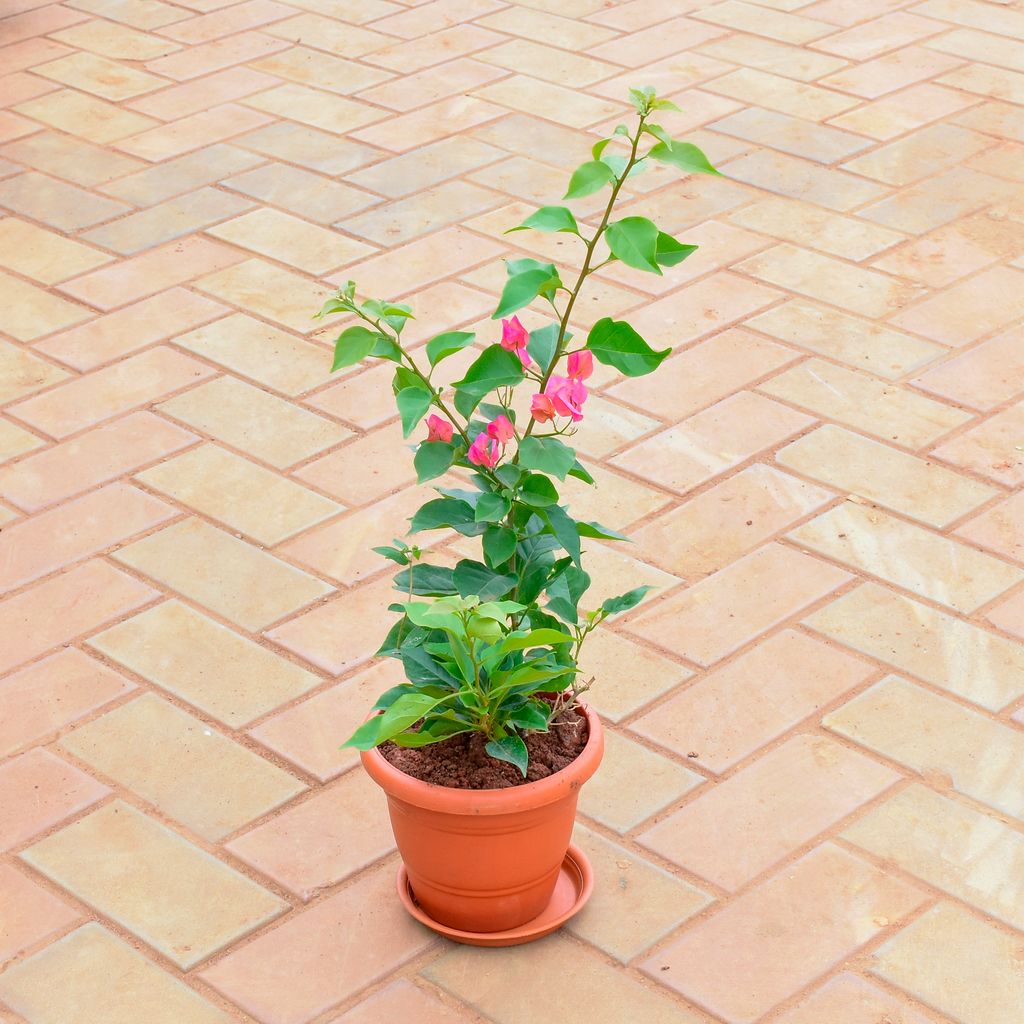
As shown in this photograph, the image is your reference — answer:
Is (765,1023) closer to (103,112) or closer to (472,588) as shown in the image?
(472,588)

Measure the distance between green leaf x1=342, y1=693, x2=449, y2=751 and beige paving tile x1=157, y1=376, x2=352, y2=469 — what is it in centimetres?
144

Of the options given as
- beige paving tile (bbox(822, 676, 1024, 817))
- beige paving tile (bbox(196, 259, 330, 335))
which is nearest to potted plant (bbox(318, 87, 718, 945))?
beige paving tile (bbox(822, 676, 1024, 817))

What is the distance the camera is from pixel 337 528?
3.26m

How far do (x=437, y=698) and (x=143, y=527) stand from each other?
1.32m

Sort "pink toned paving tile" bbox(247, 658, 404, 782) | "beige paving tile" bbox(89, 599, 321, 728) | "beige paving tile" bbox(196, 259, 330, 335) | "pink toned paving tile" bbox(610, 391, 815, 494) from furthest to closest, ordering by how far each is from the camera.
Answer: "beige paving tile" bbox(196, 259, 330, 335), "pink toned paving tile" bbox(610, 391, 815, 494), "beige paving tile" bbox(89, 599, 321, 728), "pink toned paving tile" bbox(247, 658, 404, 782)

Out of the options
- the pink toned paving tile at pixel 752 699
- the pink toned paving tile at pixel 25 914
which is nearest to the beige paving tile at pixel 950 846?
the pink toned paving tile at pixel 752 699

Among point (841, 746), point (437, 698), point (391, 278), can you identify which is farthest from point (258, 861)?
point (391, 278)

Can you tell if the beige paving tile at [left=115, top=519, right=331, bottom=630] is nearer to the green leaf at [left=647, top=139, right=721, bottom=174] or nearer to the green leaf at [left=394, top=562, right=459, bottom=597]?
the green leaf at [left=394, top=562, right=459, bottom=597]

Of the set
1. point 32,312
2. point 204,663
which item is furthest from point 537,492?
point 32,312

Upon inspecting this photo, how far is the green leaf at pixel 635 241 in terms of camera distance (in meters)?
1.97

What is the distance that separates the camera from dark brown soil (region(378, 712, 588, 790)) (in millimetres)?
2189

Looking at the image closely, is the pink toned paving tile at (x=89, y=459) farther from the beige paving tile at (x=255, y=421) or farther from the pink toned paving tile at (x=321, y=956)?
the pink toned paving tile at (x=321, y=956)

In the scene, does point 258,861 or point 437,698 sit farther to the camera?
point 258,861

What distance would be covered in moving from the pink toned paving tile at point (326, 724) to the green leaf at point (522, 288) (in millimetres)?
975
